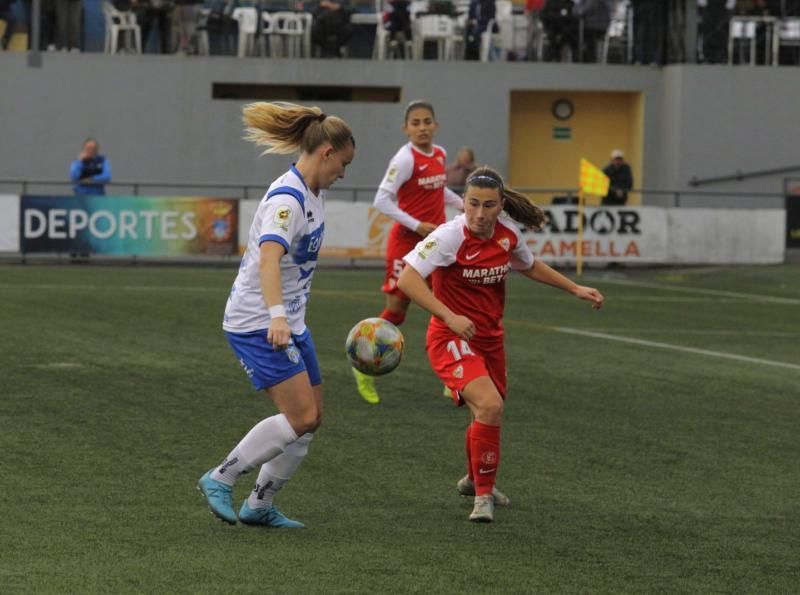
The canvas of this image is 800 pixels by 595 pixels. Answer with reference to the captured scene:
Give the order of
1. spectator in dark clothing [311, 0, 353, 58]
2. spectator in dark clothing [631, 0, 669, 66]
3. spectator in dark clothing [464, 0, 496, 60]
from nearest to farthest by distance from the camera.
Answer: spectator in dark clothing [311, 0, 353, 58] < spectator in dark clothing [464, 0, 496, 60] < spectator in dark clothing [631, 0, 669, 66]

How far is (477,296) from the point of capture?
8.22m

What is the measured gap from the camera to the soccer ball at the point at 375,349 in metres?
8.23

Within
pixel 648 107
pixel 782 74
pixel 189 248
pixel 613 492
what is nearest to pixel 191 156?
pixel 189 248

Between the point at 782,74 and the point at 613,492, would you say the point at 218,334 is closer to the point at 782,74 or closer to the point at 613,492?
the point at 613,492

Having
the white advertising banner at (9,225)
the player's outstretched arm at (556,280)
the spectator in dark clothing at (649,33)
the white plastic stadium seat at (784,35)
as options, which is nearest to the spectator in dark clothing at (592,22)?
the spectator in dark clothing at (649,33)

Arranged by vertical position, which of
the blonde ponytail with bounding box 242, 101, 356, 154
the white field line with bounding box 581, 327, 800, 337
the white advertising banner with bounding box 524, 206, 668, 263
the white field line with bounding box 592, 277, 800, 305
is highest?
the blonde ponytail with bounding box 242, 101, 356, 154

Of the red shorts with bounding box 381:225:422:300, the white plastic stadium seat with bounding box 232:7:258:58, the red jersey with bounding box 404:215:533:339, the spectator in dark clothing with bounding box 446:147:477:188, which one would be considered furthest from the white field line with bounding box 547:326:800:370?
the white plastic stadium seat with bounding box 232:7:258:58

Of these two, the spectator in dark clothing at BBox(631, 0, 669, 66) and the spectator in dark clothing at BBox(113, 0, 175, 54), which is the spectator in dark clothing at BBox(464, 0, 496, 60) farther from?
the spectator in dark clothing at BBox(113, 0, 175, 54)

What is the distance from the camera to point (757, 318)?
65.0 feet

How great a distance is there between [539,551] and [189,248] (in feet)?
67.7

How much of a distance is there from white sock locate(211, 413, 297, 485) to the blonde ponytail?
1175 mm

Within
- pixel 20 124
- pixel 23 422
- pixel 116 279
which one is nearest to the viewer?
pixel 23 422

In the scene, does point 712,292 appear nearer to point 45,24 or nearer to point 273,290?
point 45,24

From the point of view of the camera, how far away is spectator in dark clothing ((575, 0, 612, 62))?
3342 centimetres
